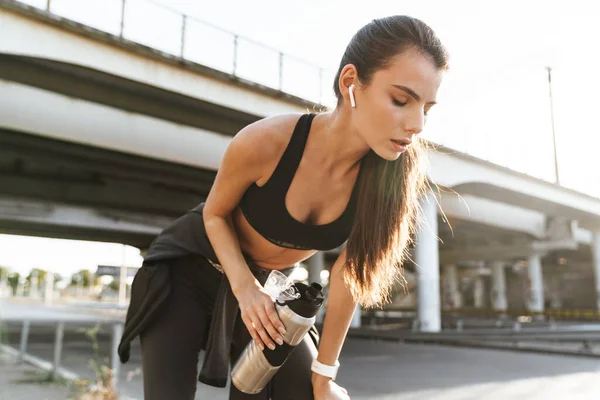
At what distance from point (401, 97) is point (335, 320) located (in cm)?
87

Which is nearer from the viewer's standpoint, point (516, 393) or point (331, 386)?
point (331, 386)

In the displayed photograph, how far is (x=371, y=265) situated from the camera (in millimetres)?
1824

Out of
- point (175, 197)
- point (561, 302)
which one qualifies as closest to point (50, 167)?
point (175, 197)

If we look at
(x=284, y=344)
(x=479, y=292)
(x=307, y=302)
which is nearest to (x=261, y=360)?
(x=284, y=344)

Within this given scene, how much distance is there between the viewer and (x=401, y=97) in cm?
146

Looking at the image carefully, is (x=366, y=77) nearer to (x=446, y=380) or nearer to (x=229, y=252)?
(x=229, y=252)

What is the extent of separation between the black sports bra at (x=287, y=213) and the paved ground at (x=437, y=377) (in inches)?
139

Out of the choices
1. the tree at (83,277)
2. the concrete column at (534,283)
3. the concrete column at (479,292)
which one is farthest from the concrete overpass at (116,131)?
the tree at (83,277)

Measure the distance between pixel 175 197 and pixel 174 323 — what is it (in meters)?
21.2

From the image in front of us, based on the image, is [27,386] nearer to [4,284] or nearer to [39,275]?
[4,284]

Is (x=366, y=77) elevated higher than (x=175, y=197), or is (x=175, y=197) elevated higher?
(x=175, y=197)

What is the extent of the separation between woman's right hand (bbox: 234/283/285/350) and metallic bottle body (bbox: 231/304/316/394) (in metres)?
0.02

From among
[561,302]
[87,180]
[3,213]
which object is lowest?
[561,302]

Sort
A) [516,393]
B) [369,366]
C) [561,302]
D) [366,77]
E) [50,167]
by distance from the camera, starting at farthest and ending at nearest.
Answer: [561,302] → [50,167] → [369,366] → [516,393] → [366,77]
